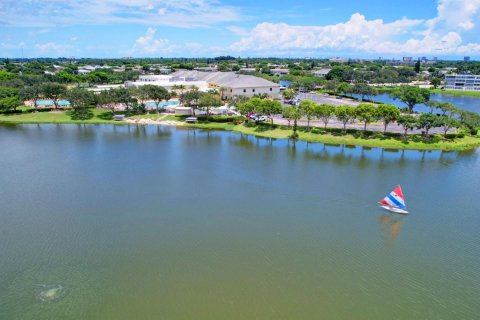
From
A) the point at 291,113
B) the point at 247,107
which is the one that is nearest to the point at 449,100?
the point at 291,113

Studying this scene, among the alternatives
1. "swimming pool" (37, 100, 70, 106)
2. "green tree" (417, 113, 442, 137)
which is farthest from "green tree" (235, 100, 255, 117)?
"swimming pool" (37, 100, 70, 106)

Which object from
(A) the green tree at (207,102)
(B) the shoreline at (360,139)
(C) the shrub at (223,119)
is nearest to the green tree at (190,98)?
Result: (A) the green tree at (207,102)

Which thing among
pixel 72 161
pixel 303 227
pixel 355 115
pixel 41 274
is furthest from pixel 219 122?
pixel 41 274

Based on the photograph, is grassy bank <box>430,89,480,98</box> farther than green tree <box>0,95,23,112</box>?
Yes

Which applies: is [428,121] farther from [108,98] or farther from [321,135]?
[108,98]

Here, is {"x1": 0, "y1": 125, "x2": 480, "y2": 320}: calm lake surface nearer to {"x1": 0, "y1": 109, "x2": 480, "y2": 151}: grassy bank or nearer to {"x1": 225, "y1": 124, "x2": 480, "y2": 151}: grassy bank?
{"x1": 225, "y1": 124, "x2": 480, "y2": 151}: grassy bank
